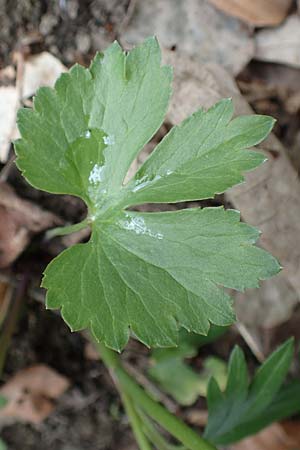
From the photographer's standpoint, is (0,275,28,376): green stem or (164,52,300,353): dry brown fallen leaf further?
(0,275,28,376): green stem

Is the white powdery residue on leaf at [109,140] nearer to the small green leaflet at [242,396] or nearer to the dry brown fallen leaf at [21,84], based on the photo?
the dry brown fallen leaf at [21,84]

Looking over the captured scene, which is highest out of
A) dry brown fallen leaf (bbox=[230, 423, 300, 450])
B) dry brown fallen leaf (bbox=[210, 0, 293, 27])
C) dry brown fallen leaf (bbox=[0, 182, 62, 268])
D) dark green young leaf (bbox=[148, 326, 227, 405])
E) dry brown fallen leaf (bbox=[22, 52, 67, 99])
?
dry brown fallen leaf (bbox=[210, 0, 293, 27])

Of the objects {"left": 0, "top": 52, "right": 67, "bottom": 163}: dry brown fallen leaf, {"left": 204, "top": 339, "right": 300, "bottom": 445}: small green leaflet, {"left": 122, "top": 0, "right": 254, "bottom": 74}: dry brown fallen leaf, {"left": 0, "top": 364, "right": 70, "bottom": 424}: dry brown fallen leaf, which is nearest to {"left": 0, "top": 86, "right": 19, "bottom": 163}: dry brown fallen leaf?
{"left": 0, "top": 52, "right": 67, "bottom": 163}: dry brown fallen leaf

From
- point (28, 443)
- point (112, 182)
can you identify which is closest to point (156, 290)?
point (112, 182)

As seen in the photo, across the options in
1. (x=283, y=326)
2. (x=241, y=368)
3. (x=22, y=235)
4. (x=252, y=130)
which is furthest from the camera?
(x=283, y=326)

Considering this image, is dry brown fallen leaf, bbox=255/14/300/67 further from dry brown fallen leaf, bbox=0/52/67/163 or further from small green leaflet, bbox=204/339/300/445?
small green leaflet, bbox=204/339/300/445

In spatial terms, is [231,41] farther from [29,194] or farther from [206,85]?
[29,194]
